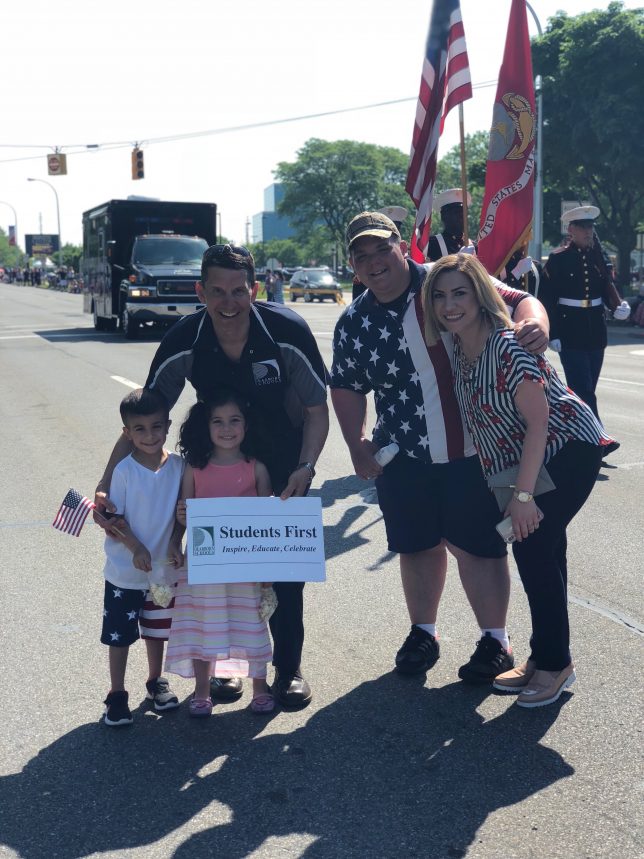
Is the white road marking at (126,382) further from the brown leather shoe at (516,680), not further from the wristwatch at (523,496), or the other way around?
the wristwatch at (523,496)

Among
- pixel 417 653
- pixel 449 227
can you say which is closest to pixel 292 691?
pixel 417 653

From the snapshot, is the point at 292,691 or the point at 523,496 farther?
the point at 292,691

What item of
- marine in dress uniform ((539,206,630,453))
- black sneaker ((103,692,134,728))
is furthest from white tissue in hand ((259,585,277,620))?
marine in dress uniform ((539,206,630,453))

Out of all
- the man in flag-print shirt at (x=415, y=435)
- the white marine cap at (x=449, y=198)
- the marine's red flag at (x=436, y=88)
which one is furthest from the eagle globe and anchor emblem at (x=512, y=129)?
the man in flag-print shirt at (x=415, y=435)

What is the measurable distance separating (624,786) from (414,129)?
13.4 ft

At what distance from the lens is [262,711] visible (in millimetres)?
3875

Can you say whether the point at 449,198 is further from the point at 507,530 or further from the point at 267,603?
the point at 267,603

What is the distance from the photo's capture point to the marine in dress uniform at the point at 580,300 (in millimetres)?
8578

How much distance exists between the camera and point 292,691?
3.94 metres

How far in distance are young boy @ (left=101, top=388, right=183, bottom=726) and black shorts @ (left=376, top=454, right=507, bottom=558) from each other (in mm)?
910

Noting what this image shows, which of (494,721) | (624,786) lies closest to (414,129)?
(494,721)

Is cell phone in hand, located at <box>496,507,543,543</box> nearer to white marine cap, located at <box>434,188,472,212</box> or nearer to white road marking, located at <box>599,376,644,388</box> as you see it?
white marine cap, located at <box>434,188,472,212</box>

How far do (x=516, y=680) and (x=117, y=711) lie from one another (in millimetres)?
1517

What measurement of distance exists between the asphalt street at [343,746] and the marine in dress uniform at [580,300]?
288 centimetres
